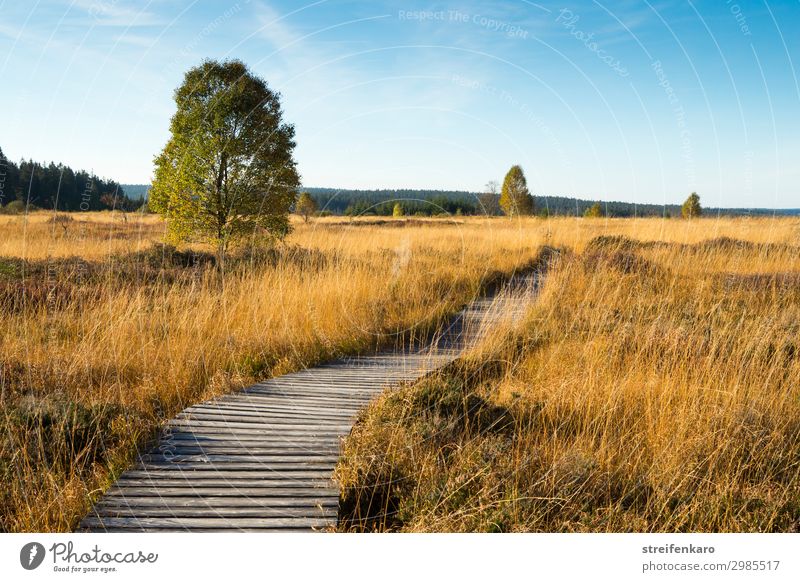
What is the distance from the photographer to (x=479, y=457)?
354 cm

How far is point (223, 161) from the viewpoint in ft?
31.9

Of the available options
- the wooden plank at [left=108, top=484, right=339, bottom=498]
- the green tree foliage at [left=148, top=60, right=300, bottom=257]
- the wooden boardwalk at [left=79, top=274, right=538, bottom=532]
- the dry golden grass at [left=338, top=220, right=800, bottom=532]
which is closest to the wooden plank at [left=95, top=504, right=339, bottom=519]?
the wooden boardwalk at [left=79, top=274, right=538, bottom=532]

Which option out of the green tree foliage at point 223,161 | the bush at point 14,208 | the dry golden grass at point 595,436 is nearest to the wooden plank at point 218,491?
the dry golden grass at point 595,436

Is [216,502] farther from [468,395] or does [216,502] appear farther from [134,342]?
[134,342]

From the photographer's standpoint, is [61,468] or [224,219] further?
[224,219]

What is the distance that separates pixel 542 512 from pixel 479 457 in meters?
0.53

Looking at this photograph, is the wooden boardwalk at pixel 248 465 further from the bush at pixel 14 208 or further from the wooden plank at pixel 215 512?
the bush at pixel 14 208

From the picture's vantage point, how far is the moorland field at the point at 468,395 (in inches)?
127

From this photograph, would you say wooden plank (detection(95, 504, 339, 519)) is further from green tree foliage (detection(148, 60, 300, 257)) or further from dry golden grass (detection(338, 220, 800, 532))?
green tree foliage (detection(148, 60, 300, 257))

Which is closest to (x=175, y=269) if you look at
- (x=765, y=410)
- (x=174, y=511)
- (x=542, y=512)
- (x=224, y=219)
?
(x=224, y=219)

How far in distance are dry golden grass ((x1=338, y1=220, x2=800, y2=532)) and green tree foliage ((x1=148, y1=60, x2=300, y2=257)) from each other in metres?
6.23

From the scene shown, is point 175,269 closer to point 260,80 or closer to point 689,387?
point 260,80

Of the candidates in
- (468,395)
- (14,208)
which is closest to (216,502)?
(468,395)

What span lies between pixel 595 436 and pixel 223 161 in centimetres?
813
